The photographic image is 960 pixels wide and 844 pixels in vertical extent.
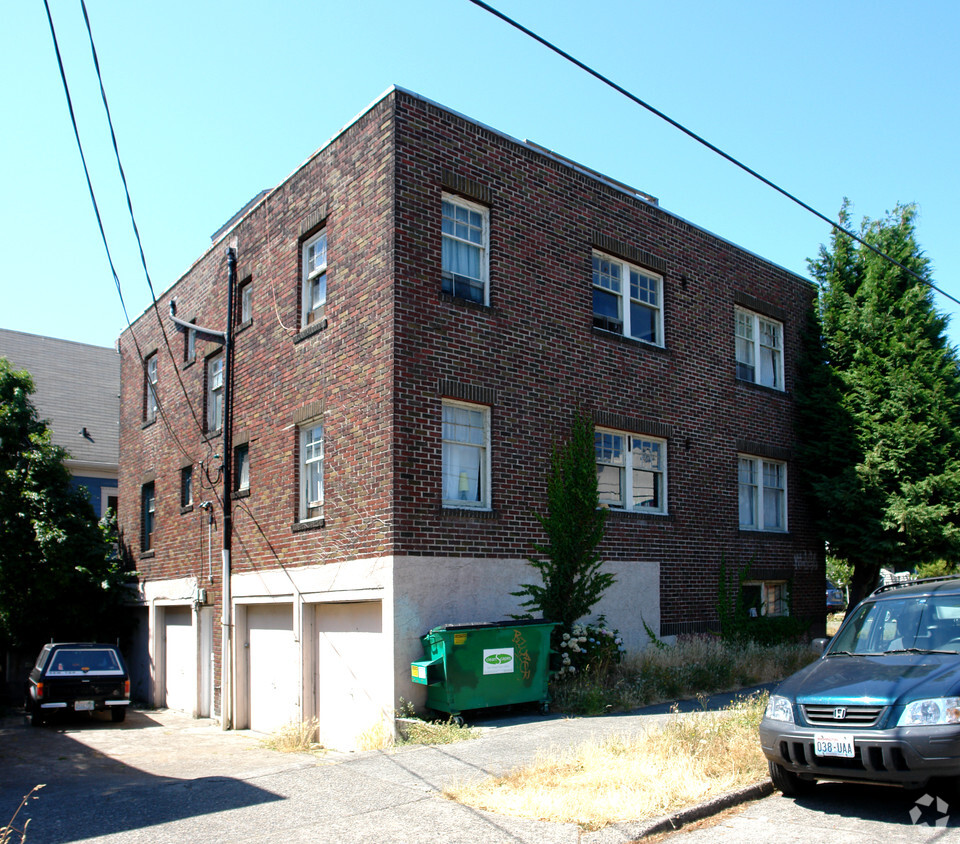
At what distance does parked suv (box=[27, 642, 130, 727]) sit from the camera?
18.4 meters

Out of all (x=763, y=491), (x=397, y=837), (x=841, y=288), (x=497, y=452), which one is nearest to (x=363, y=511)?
(x=497, y=452)

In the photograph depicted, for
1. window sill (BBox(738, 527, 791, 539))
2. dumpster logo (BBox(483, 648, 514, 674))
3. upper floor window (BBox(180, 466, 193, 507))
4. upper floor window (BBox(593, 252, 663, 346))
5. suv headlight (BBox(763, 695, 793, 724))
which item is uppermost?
upper floor window (BBox(593, 252, 663, 346))

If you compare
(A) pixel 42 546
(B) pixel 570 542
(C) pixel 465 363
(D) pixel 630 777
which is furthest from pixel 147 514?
(D) pixel 630 777

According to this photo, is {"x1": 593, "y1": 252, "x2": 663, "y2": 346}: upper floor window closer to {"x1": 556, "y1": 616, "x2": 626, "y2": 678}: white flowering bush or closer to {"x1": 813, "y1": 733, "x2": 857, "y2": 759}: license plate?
{"x1": 556, "y1": 616, "x2": 626, "y2": 678}: white flowering bush

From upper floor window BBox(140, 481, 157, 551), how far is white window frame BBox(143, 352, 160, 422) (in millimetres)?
1759

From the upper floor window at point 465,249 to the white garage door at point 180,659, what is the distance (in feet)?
32.5

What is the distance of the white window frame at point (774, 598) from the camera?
18.3m

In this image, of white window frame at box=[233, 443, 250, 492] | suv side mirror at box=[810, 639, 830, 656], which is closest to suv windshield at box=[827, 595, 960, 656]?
suv side mirror at box=[810, 639, 830, 656]

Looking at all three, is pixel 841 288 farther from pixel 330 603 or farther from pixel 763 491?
pixel 330 603

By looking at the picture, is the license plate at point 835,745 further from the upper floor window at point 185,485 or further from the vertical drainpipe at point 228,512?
the upper floor window at point 185,485

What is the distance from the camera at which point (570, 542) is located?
45.9ft

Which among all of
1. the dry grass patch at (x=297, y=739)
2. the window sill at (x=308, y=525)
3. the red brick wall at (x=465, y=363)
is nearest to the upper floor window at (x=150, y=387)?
the red brick wall at (x=465, y=363)

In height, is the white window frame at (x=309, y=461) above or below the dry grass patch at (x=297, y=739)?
above

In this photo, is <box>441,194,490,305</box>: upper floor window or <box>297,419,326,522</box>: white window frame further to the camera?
<box>297,419,326,522</box>: white window frame
